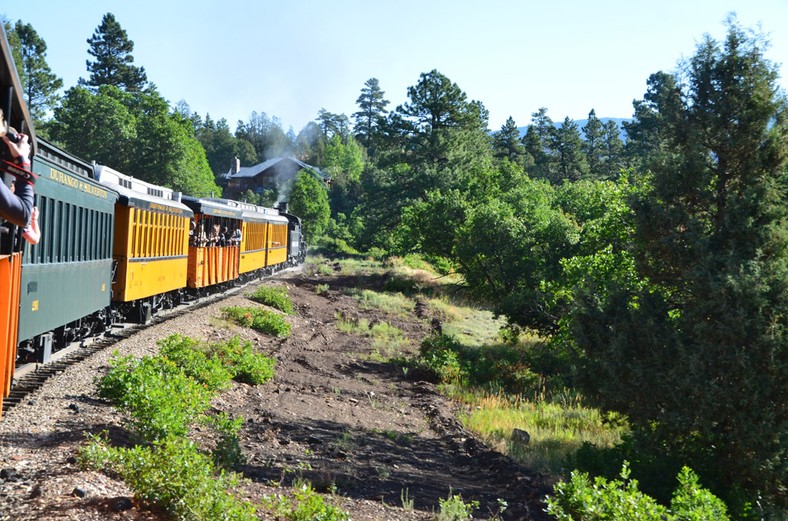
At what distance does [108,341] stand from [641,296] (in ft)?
30.5

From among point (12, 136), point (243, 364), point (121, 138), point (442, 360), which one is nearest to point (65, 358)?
point (243, 364)

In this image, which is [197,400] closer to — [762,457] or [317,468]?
[317,468]

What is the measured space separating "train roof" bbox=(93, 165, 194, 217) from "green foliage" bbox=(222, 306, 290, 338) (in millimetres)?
3138

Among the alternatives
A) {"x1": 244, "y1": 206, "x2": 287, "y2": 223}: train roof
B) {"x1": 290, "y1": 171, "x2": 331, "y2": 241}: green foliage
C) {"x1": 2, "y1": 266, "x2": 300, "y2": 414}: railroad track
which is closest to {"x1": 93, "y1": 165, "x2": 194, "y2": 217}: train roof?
{"x1": 2, "y1": 266, "x2": 300, "y2": 414}: railroad track

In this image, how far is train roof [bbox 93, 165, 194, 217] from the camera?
1466 cm

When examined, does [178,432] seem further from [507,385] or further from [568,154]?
[568,154]

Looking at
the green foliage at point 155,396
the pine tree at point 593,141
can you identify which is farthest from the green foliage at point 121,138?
the green foliage at point 155,396

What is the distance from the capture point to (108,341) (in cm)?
1470

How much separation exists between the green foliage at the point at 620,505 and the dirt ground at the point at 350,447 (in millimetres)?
961

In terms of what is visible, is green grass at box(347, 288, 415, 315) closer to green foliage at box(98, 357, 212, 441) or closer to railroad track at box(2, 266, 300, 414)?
railroad track at box(2, 266, 300, 414)

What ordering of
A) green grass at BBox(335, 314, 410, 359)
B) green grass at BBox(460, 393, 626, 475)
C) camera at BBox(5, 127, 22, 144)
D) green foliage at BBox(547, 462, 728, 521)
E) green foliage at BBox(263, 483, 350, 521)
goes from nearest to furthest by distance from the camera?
camera at BBox(5, 127, 22, 144)
green foliage at BBox(263, 483, 350, 521)
green foliage at BBox(547, 462, 728, 521)
green grass at BBox(460, 393, 626, 475)
green grass at BBox(335, 314, 410, 359)

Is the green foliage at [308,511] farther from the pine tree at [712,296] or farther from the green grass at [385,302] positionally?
the green grass at [385,302]

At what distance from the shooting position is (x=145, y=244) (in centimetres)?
1598

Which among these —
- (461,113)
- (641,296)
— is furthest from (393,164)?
(641,296)
